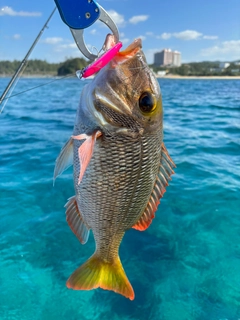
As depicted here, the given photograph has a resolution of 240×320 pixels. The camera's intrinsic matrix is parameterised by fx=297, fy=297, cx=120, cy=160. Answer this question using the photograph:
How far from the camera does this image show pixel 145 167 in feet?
6.11

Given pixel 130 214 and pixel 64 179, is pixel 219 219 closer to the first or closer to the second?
pixel 64 179

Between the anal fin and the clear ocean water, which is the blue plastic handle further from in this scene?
the clear ocean water

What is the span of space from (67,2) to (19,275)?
3.72 meters

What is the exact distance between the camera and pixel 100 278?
2.28 m

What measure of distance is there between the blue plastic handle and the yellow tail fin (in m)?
1.67

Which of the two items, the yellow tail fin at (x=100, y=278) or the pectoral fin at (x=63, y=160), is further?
the yellow tail fin at (x=100, y=278)

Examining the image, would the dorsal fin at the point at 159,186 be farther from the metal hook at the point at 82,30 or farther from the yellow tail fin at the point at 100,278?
the metal hook at the point at 82,30

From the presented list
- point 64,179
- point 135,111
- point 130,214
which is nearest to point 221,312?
point 130,214

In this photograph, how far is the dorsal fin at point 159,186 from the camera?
2004 mm

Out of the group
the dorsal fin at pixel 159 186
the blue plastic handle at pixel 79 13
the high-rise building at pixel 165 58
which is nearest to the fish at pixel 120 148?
the dorsal fin at pixel 159 186

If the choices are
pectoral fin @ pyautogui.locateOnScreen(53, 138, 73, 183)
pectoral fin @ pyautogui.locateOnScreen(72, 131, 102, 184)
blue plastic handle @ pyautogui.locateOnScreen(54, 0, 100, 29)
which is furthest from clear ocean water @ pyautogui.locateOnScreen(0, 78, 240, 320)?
blue plastic handle @ pyautogui.locateOnScreen(54, 0, 100, 29)

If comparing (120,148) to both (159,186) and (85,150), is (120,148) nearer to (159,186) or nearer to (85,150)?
(85,150)

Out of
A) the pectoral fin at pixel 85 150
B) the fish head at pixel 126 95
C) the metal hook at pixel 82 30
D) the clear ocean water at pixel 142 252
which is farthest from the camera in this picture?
the clear ocean water at pixel 142 252

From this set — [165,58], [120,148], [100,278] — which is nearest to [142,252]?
[100,278]
